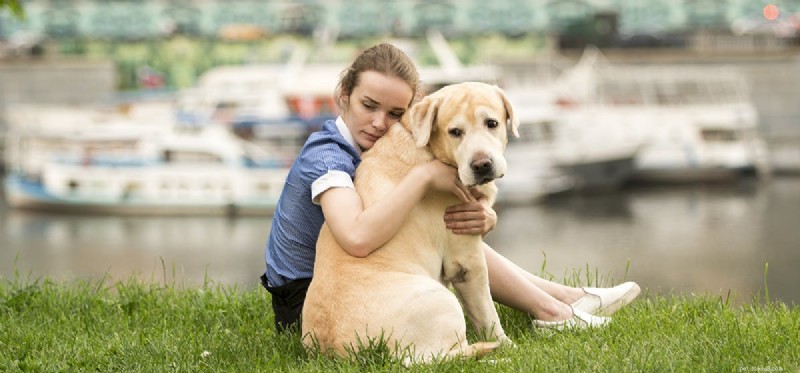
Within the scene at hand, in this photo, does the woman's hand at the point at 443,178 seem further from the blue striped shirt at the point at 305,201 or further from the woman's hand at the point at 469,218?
the blue striped shirt at the point at 305,201

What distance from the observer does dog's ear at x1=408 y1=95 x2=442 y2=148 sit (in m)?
3.46

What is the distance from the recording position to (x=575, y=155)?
24.9 metres

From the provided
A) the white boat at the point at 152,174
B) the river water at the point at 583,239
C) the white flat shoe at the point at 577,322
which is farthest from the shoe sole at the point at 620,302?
the white boat at the point at 152,174

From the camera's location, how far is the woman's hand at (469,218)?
3.52 metres

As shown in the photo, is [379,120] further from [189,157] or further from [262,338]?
[189,157]

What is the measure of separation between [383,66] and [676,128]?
24.9m

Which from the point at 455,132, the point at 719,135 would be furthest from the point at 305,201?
the point at 719,135

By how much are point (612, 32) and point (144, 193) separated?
17.1 meters

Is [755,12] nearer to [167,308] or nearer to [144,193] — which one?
[144,193]

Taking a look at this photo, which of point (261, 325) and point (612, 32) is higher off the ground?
point (261, 325)

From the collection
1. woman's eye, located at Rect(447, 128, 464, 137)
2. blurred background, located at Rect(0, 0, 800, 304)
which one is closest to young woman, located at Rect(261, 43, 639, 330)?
woman's eye, located at Rect(447, 128, 464, 137)

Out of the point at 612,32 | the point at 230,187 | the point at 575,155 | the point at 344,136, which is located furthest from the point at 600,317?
the point at 612,32

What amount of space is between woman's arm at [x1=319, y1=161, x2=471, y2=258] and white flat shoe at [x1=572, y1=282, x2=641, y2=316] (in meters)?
0.92

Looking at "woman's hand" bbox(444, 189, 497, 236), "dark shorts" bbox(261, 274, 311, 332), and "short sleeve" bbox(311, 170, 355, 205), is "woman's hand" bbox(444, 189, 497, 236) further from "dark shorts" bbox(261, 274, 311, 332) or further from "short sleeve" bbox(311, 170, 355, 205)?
"dark shorts" bbox(261, 274, 311, 332)
